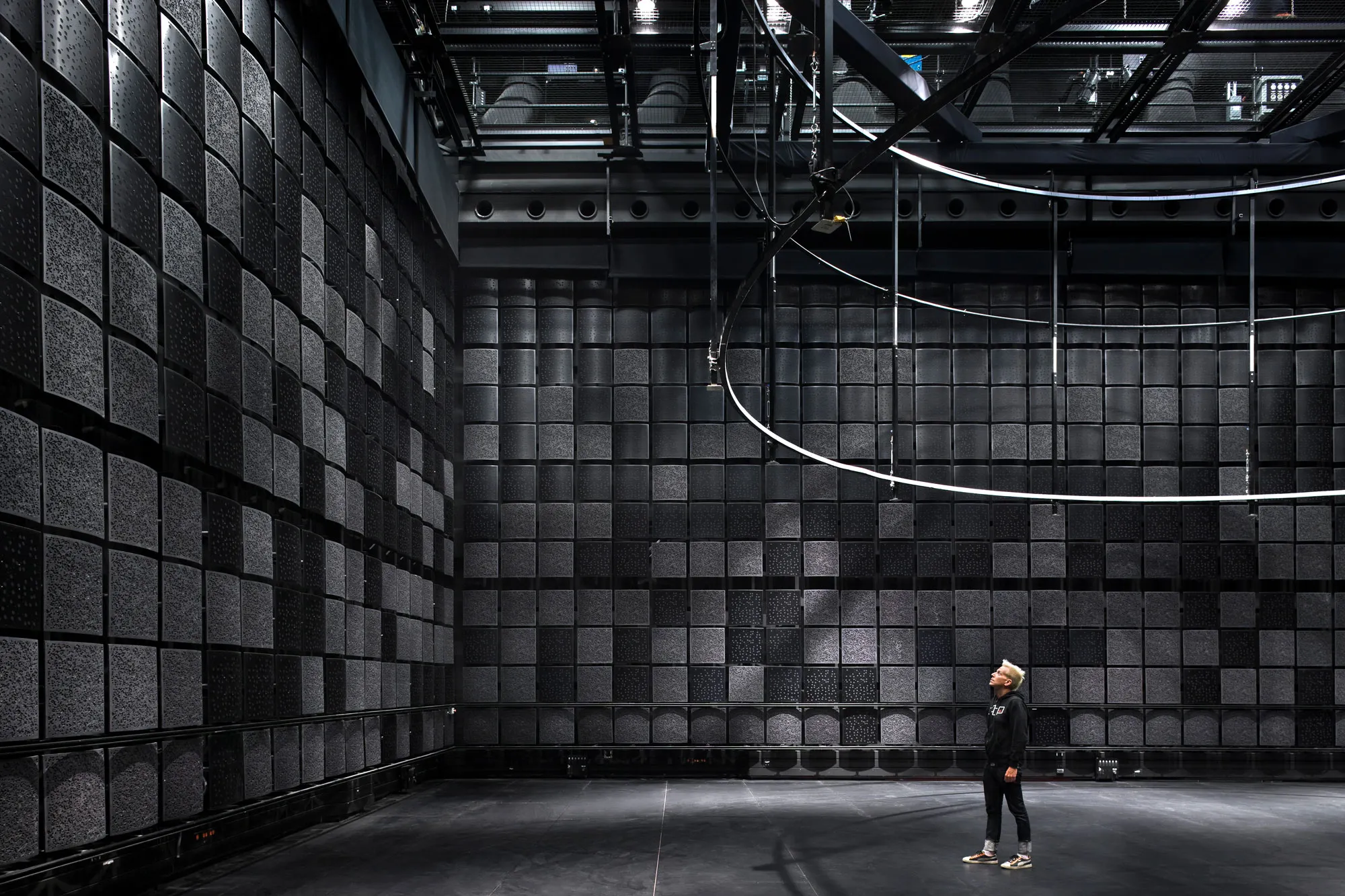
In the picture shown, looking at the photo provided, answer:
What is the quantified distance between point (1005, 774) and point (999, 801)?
1.10 feet

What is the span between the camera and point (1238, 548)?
1520 cm

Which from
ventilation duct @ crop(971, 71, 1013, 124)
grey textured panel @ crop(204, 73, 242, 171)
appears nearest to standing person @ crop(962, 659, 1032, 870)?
grey textured panel @ crop(204, 73, 242, 171)

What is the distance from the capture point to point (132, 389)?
254 inches

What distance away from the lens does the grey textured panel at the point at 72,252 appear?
18.6 feet

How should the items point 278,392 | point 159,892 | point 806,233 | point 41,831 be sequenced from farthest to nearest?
point 806,233 < point 278,392 < point 159,892 < point 41,831

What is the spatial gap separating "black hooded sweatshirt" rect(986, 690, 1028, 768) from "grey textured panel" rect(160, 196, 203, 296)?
20.3 ft

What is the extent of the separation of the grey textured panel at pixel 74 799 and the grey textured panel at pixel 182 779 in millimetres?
690

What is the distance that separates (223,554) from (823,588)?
9.01 meters

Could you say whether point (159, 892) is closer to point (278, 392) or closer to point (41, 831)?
point (41, 831)

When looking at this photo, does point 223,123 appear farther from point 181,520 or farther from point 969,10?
point 969,10

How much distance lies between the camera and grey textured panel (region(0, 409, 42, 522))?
5277 mm

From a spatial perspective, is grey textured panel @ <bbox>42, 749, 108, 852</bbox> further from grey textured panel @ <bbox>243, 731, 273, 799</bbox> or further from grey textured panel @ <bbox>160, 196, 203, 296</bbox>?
grey textured panel @ <bbox>160, 196, 203, 296</bbox>

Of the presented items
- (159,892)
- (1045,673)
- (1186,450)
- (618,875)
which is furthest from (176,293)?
(1186,450)

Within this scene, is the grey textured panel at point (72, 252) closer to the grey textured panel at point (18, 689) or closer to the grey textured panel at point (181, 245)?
the grey textured panel at point (181, 245)
